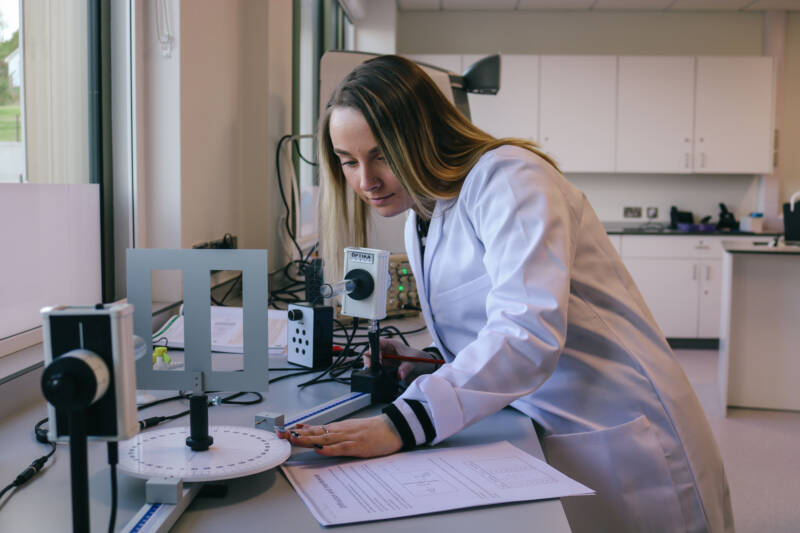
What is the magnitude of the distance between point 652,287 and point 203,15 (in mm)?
3949

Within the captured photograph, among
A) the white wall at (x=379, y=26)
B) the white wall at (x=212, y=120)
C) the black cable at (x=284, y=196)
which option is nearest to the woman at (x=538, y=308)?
the white wall at (x=212, y=120)

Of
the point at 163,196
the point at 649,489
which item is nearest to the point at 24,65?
the point at 163,196

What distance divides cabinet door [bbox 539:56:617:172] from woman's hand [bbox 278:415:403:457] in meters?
4.52

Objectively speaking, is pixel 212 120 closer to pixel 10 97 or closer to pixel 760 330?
pixel 10 97

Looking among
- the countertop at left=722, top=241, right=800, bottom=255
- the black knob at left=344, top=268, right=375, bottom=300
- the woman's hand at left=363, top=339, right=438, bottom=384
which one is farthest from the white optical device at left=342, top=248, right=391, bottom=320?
the countertop at left=722, top=241, right=800, bottom=255

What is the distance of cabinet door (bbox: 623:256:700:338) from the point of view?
4.96 meters

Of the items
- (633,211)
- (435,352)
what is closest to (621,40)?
(633,211)

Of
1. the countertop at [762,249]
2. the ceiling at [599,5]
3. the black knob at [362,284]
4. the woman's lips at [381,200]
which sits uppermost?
the ceiling at [599,5]

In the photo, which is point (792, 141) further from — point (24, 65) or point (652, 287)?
point (24, 65)

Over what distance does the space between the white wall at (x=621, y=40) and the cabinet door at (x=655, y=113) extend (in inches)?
14.8

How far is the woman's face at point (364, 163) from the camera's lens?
1.14 metres

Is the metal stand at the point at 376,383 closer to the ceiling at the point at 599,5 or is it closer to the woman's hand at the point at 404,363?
the woman's hand at the point at 404,363

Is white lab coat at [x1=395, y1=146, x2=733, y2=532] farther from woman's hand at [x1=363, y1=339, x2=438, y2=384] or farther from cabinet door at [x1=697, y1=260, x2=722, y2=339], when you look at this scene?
cabinet door at [x1=697, y1=260, x2=722, y2=339]

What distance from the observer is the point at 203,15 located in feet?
6.30
